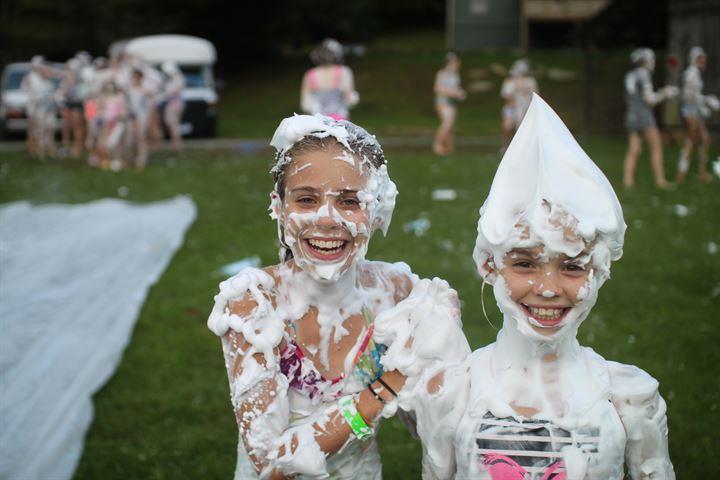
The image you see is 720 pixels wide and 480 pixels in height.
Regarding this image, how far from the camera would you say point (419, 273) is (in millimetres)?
8180

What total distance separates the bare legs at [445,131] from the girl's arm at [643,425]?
1461 centimetres

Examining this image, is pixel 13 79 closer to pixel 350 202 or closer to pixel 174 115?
pixel 174 115

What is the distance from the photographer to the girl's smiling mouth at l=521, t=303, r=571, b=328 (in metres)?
2.47

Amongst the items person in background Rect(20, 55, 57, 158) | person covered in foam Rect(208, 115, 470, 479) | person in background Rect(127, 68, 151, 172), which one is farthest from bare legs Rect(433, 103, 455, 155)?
person covered in foam Rect(208, 115, 470, 479)

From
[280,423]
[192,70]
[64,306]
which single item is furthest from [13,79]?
[280,423]

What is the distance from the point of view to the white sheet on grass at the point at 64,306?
17.8 ft

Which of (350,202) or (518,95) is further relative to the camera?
(518,95)

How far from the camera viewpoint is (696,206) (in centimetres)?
1129

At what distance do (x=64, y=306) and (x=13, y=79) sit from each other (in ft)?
54.6

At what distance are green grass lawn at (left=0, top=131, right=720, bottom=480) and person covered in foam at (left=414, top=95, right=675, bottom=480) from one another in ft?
8.20

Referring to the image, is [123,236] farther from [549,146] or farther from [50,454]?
[549,146]

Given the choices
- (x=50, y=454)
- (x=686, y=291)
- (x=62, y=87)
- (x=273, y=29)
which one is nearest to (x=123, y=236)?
(x=50, y=454)

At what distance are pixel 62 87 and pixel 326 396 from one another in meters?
16.9

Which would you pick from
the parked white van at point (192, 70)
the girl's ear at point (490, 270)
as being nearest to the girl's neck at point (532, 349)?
the girl's ear at point (490, 270)
